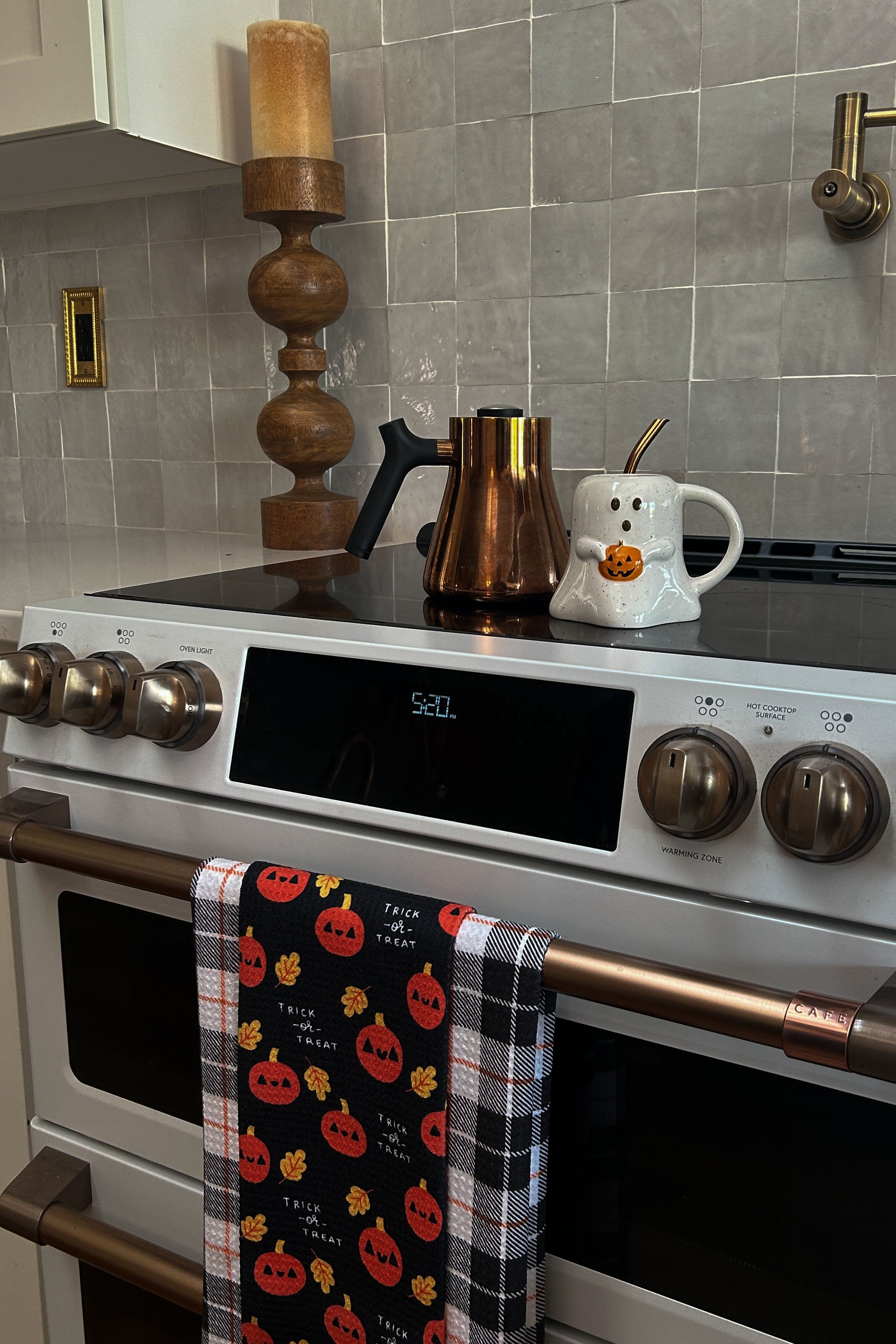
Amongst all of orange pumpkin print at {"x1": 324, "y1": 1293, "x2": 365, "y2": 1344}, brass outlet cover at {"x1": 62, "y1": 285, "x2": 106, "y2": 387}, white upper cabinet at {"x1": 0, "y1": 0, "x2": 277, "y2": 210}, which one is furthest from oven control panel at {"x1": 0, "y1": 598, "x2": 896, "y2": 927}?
brass outlet cover at {"x1": 62, "y1": 285, "x2": 106, "y2": 387}

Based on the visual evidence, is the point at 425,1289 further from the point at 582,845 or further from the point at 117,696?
the point at 117,696

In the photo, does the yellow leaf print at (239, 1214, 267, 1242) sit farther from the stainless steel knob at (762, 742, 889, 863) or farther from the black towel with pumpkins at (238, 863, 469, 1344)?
the stainless steel knob at (762, 742, 889, 863)

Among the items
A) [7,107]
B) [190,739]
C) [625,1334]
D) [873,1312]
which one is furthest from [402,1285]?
[7,107]

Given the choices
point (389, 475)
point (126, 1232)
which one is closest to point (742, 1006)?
point (389, 475)

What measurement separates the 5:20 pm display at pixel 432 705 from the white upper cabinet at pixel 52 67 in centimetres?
97

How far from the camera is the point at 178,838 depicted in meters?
0.87

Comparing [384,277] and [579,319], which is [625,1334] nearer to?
[579,319]

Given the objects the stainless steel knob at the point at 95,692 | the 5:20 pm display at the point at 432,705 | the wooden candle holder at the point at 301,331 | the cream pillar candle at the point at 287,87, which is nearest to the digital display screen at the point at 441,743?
the 5:20 pm display at the point at 432,705

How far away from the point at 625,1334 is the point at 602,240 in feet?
3.79

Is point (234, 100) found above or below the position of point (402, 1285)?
above

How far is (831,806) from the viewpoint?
557mm

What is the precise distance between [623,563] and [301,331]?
859 mm

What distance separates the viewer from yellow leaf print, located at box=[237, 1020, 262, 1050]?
77cm

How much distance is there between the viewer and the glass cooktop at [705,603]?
2.41ft
